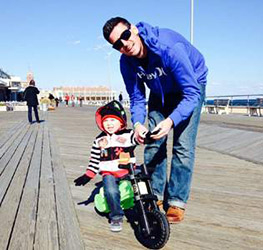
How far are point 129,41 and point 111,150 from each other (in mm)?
1025

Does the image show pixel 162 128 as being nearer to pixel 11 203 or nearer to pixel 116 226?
pixel 116 226

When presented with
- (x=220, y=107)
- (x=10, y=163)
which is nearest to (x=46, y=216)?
(x=10, y=163)

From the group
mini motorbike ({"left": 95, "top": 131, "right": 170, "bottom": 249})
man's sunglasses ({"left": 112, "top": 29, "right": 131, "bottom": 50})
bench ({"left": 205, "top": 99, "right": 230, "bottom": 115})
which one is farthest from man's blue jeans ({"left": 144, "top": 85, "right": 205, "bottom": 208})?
bench ({"left": 205, "top": 99, "right": 230, "bottom": 115})

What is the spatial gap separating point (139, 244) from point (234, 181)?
215 centimetres

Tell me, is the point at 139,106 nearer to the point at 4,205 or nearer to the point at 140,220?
the point at 140,220

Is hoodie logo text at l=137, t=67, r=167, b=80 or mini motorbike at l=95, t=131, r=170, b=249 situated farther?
hoodie logo text at l=137, t=67, r=167, b=80

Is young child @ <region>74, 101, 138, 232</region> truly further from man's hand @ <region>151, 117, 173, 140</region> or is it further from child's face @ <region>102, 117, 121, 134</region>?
man's hand @ <region>151, 117, 173, 140</region>

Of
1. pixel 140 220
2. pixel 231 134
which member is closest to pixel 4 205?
pixel 140 220

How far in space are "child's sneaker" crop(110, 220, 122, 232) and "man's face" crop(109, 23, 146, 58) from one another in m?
1.36

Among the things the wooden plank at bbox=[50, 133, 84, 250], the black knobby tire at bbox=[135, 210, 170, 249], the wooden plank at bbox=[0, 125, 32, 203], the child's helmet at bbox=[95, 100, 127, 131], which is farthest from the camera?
the wooden plank at bbox=[0, 125, 32, 203]

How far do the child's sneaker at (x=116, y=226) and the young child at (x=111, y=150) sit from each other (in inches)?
4.1

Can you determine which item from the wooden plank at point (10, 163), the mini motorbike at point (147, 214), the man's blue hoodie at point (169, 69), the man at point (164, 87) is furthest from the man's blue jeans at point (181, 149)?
the wooden plank at point (10, 163)

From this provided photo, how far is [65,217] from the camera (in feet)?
9.37

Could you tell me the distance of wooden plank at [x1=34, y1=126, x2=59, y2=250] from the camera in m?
2.36
